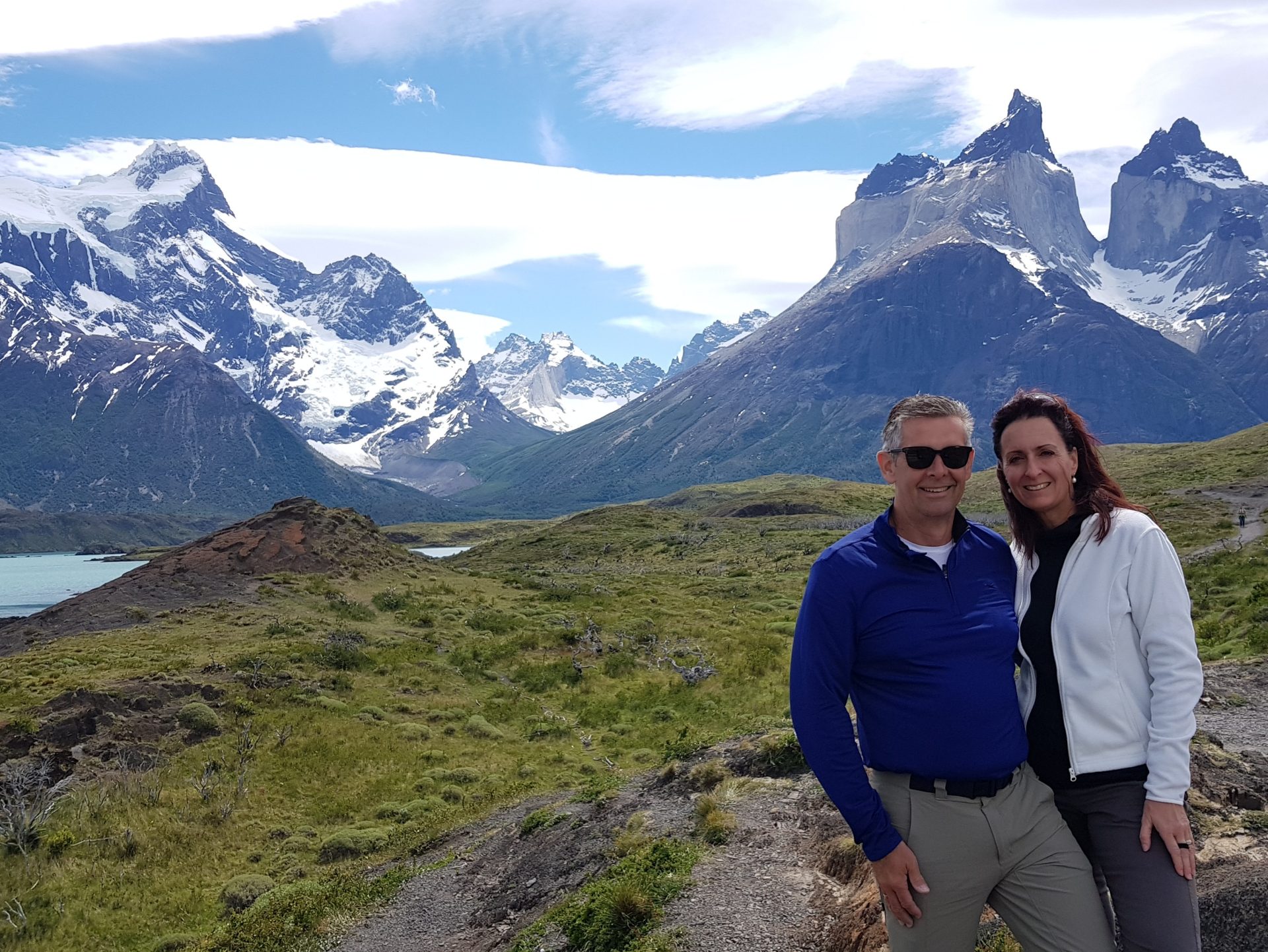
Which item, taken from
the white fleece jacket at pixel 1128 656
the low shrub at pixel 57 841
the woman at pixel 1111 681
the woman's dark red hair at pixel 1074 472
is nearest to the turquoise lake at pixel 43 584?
the low shrub at pixel 57 841

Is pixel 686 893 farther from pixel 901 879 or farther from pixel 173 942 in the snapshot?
pixel 173 942

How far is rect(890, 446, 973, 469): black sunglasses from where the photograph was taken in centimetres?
534

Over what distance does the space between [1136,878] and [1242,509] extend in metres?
72.1

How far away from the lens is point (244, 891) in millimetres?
15664

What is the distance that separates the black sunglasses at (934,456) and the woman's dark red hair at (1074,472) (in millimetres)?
200

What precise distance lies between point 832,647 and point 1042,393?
2201 mm

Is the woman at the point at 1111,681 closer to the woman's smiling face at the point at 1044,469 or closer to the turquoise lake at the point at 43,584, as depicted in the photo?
the woman's smiling face at the point at 1044,469

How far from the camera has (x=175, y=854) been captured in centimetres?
1708

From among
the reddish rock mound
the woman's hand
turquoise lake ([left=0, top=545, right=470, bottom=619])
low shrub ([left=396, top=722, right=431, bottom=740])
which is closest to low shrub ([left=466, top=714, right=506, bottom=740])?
low shrub ([left=396, top=722, right=431, bottom=740])

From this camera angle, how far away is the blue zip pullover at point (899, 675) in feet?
16.2

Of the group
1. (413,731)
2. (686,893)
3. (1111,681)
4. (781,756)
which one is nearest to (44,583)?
(413,731)

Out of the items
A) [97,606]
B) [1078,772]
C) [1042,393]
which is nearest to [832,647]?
[1078,772]

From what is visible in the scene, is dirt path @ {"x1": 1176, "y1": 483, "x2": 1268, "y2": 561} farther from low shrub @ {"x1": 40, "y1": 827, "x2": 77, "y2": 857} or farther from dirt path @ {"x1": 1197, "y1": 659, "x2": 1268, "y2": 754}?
low shrub @ {"x1": 40, "y1": 827, "x2": 77, "y2": 857}

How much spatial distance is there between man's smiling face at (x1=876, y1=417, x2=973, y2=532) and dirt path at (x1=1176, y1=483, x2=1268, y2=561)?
40628 mm
